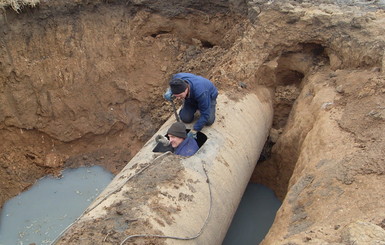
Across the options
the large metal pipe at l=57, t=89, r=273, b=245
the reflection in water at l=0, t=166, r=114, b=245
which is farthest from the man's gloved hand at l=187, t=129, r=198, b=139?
the reflection in water at l=0, t=166, r=114, b=245

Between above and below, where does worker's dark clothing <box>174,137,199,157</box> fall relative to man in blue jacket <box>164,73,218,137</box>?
below

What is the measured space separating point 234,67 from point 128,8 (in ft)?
10.7

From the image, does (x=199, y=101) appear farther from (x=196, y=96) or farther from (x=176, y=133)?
(x=176, y=133)

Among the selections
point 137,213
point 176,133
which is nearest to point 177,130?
point 176,133

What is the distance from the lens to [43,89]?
872cm

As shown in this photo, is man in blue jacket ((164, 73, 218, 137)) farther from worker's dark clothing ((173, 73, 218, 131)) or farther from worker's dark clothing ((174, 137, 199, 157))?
worker's dark clothing ((174, 137, 199, 157))

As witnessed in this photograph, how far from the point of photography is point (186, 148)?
5.46 meters

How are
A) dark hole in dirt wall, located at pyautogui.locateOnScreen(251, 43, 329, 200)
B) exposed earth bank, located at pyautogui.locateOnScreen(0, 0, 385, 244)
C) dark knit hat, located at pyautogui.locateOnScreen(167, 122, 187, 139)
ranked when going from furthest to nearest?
Result: dark hole in dirt wall, located at pyautogui.locateOnScreen(251, 43, 329, 200), exposed earth bank, located at pyautogui.locateOnScreen(0, 0, 385, 244), dark knit hat, located at pyautogui.locateOnScreen(167, 122, 187, 139)

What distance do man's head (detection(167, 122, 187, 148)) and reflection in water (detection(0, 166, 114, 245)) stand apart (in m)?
3.35

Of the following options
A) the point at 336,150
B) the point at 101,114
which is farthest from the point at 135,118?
the point at 336,150

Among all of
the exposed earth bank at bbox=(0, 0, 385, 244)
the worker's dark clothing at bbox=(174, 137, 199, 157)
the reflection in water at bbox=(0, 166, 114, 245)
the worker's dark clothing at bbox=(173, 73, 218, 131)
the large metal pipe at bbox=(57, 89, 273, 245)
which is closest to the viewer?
the large metal pipe at bbox=(57, 89, 273, 245)

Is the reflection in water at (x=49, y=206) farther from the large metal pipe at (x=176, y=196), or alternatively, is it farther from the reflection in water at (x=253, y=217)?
the reflection in water at (x=253, y=217)

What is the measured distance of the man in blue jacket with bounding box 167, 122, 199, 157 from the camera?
5328mm

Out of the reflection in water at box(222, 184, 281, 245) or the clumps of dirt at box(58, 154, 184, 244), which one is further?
the reflection in water at box(222, 184, 281, 245)
